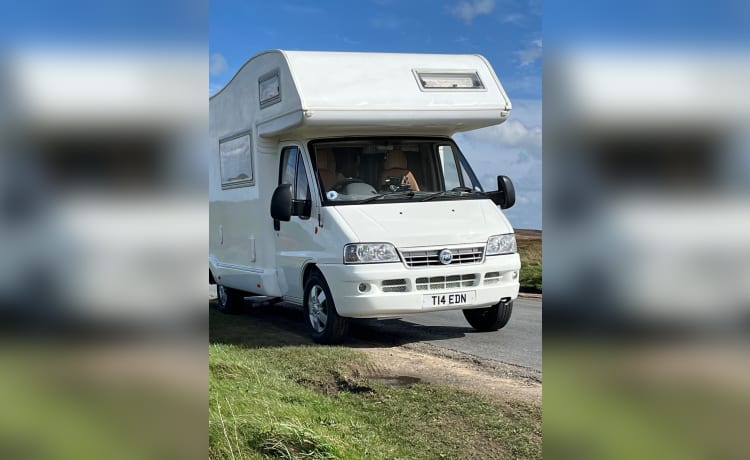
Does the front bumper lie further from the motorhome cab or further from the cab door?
the cab door

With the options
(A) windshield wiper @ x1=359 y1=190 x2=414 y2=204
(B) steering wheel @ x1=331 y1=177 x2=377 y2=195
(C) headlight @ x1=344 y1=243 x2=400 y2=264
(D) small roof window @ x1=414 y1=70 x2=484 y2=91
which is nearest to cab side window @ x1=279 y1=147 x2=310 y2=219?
(B) steering wheel @ x1=331 y1=177 x2=377 y2=195

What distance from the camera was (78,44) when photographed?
101 centimetres

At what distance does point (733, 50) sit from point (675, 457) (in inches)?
23.6

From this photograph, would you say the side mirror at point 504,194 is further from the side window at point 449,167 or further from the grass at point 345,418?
the grass at point 345,418

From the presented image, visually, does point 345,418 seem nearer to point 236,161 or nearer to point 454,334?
point 454,334

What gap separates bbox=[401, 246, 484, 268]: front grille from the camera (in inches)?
251

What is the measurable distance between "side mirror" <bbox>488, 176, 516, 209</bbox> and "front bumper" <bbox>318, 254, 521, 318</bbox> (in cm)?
105

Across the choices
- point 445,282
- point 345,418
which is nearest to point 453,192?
point 445,282

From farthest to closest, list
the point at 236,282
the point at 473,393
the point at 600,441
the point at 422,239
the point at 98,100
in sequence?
the point at 236,282 < the point at 422,239 < the point at 473,393 < the point at 600,441 < the point at 98,100

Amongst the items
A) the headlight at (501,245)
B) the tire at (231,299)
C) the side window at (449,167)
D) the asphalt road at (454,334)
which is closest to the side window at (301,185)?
the asphalt road at (454,334)

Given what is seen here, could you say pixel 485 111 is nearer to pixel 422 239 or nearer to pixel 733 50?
pixel 422 239

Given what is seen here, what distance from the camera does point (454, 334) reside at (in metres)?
7.30

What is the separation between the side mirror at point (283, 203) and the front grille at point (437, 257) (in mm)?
1234

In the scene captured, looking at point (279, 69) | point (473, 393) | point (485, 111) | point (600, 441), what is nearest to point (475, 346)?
point (473, 393)
